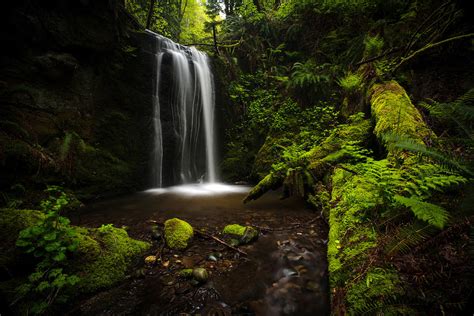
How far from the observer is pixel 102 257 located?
252cm

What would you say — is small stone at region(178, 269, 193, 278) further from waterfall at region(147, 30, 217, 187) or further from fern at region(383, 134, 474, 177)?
waterfall at region(147, 30, 217, 187)

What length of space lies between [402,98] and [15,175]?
26.5ft

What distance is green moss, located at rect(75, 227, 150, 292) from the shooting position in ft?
7.47

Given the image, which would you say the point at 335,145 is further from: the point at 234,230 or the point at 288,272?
the point at 288,272

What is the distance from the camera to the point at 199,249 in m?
3.14

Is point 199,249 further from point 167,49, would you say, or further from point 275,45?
point 275,45

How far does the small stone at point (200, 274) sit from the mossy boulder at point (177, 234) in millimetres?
661

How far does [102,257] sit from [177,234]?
1.02 metres

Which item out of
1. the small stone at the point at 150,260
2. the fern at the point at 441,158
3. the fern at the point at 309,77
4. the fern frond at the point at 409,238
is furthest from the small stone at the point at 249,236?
the fern at the point at 309,77

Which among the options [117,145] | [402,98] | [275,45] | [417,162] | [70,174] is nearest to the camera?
[417,162]

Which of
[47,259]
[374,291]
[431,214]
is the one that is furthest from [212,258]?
[431,214]

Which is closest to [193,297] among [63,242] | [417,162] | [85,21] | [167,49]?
[63,242]

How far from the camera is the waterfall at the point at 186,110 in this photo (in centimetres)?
841

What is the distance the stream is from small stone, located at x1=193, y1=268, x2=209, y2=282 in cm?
6
